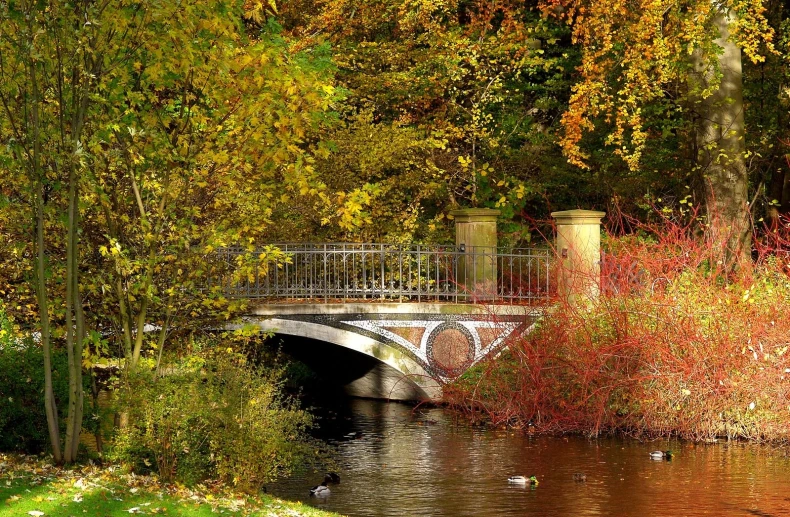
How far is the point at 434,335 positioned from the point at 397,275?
5.27 ft

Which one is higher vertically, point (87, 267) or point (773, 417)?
point (87, 267)

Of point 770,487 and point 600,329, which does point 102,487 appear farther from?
point 600,329

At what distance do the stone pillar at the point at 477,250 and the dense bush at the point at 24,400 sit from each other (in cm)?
924

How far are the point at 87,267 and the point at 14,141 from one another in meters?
2.80

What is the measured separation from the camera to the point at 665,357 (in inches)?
664

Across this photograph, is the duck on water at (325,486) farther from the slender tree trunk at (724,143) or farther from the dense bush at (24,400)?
the slender tree trunk at (724,143)

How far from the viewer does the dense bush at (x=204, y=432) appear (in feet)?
37.9

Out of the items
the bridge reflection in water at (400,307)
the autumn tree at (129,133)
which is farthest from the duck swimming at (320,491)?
the bridge reflection in water at (400,307)

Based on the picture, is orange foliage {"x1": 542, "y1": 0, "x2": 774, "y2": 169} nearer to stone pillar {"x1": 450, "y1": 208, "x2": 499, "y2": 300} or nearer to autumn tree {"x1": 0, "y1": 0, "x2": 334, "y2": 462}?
stone pillar {"x1": 450, "y1": 208, "x2": 499, "y2": 300}

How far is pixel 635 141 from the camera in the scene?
2006 centimetres

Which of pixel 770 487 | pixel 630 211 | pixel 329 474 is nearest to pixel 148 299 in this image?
pixel 329 474

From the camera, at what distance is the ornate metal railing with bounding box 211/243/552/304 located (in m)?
20.5

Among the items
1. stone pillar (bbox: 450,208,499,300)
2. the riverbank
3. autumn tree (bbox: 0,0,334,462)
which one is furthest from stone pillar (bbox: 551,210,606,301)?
the riverbank

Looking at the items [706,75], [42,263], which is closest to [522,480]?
[42,263]
